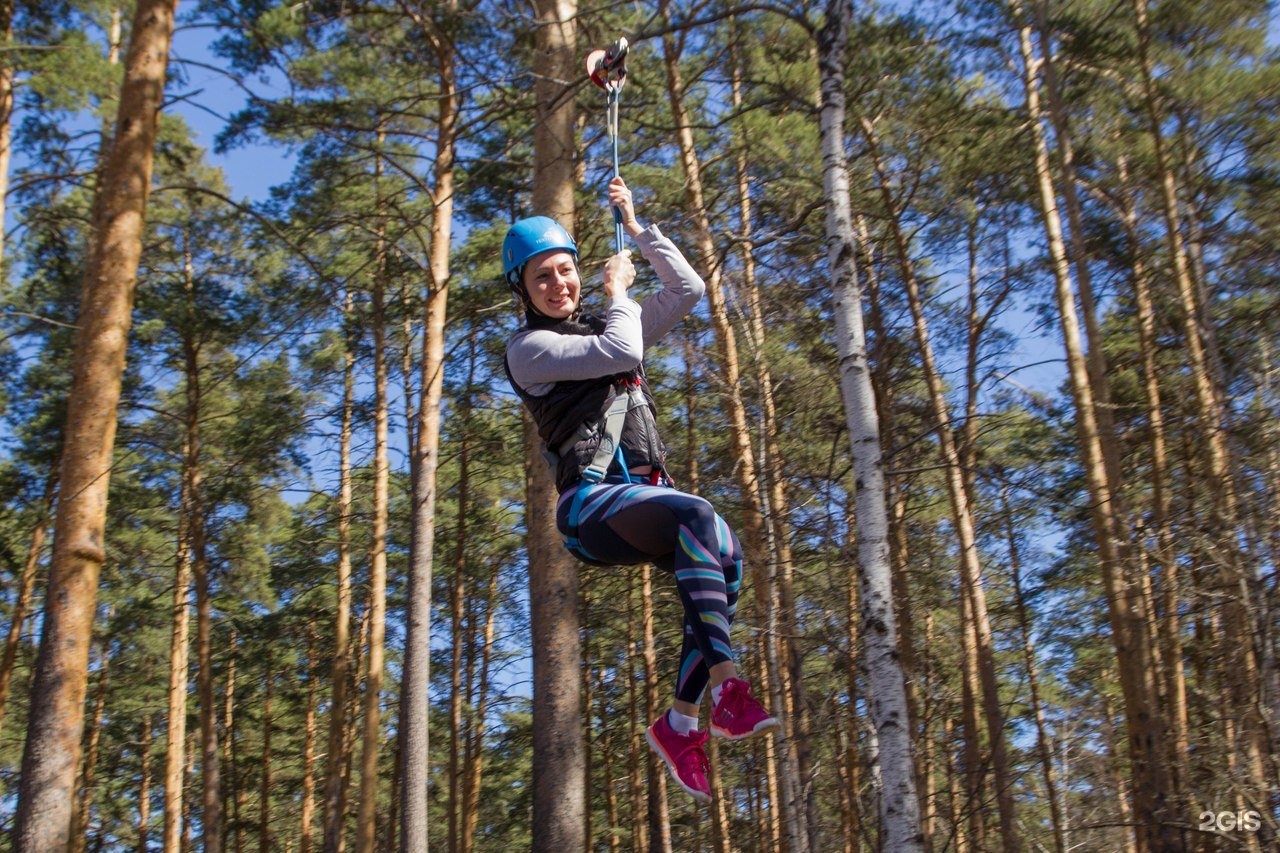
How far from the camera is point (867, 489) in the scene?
4.73 m


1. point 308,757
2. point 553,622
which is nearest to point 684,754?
point 553,622

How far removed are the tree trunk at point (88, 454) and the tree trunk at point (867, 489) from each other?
18.4 ft

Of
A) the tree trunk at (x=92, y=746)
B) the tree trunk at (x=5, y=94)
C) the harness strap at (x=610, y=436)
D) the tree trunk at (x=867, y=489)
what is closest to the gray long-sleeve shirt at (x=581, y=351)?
the harness strap at (x=610, y=436)

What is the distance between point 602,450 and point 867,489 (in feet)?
5.26

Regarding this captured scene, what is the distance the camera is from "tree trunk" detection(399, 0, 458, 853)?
35.0ft

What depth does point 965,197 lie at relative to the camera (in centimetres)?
1183

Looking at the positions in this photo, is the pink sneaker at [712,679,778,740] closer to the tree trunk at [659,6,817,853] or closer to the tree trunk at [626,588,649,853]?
the tree trunk at [659,6,817,853]

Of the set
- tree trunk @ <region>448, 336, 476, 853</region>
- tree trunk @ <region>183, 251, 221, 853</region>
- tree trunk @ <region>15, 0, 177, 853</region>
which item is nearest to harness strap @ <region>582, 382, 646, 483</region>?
tree trunk @ <region>15, 0, 177, 853</region>

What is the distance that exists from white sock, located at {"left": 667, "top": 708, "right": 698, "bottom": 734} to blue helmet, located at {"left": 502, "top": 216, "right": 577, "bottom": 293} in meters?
1.60

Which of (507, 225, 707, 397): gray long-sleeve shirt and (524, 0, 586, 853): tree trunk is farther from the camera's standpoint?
(524, 0, 586, 853): tree trunk

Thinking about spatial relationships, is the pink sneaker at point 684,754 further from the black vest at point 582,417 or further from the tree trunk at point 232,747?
the tree trunk at point 232,747

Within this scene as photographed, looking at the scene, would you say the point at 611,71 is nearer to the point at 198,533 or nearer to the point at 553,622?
the point at 553,622

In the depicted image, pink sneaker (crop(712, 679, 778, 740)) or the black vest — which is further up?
the black vest

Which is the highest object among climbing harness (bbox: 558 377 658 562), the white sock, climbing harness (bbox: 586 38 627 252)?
climbing harness (bbox: 586 38 627 252)
